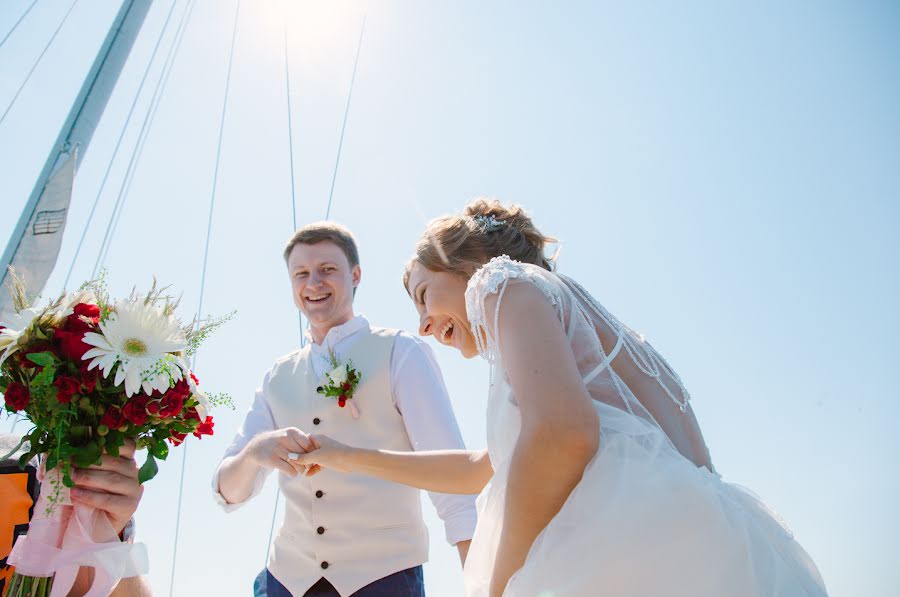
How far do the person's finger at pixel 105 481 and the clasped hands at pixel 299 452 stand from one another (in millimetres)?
811

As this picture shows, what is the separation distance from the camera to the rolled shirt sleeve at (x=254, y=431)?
11.6 ft

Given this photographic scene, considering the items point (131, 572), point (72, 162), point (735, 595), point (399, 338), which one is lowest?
point (131, 572)

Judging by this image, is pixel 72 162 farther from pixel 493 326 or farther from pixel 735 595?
pixel 735 595

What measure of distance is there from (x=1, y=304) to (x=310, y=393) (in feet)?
10.4

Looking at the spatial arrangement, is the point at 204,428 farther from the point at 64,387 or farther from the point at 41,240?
the point at 41,240

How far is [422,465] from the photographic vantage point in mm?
2857

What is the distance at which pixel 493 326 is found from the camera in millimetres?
2008

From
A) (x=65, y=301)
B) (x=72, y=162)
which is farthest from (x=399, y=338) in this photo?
(x=72, y=162)

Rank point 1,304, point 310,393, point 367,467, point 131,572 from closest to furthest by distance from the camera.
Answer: point 131,572 → point 367,467 → point 310,393 → point 1,304

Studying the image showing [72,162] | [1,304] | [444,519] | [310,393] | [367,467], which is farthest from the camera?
[72,162]

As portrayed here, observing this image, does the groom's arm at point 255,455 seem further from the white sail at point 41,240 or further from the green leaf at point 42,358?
the white sail at point 41,240

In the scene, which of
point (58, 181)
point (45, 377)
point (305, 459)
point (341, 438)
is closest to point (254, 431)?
point (341, 438)

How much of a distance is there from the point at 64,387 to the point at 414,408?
1.85m

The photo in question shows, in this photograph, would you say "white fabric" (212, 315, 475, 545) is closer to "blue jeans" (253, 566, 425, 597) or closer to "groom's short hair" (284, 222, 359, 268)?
"blue jeans" (253, 566, 425, 597)
